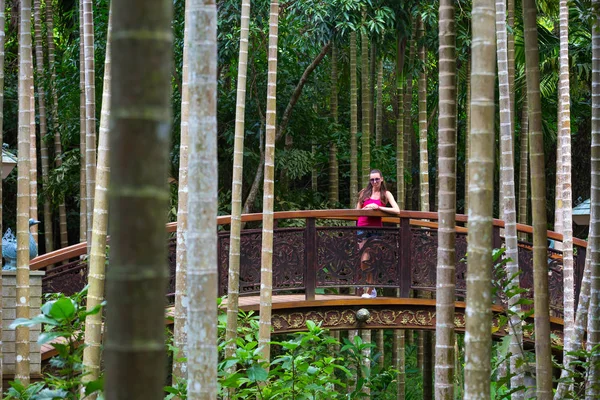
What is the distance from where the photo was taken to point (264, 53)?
11.8 m

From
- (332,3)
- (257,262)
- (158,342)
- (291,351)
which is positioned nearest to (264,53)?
(332,3)

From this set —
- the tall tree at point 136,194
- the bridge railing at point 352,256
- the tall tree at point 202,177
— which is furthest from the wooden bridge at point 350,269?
the tall tree at point 136,194

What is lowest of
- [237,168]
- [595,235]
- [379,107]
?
[595,235]

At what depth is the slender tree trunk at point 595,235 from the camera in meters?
4.29

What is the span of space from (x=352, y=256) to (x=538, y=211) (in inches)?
185

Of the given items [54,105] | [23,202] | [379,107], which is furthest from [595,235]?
[379,107]

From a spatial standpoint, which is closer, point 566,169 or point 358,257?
point 566,169

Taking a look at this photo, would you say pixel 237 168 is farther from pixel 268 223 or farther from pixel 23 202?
pixel 23 202

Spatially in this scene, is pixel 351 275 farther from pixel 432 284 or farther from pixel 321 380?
pixel 321 380

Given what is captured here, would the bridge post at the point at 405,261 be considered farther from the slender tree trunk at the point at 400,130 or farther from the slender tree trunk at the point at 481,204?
the slender tree trunk at the point at 481,204

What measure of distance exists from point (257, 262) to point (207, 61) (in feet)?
19.1

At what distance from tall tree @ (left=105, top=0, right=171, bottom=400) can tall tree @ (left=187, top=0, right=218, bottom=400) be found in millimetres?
972

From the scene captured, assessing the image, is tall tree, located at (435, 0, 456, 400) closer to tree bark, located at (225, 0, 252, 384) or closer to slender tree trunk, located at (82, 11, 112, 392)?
slender tree trunk, located at (82, 11, 112, 392)

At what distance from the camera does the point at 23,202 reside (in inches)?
191
